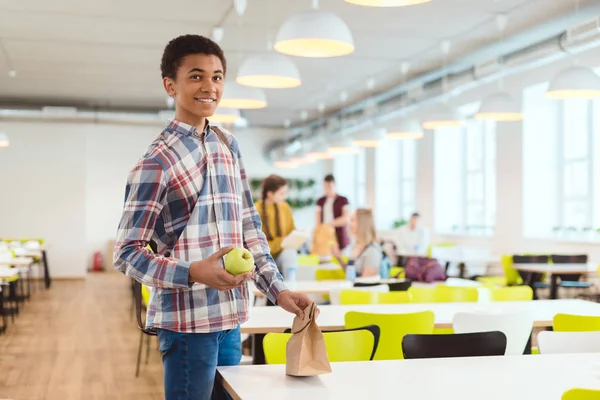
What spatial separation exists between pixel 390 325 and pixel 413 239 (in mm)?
9243

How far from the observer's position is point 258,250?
2326 mm

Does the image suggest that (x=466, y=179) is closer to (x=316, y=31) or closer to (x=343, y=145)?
(x=343, y=145)

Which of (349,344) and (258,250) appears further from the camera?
(349,344)

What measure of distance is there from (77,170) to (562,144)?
9990 millimetres

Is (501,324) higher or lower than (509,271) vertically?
higher

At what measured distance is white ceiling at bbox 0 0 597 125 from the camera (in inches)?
346

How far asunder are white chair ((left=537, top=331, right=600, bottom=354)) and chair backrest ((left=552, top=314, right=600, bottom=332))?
68 centimetres

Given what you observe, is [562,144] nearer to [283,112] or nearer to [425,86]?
[425,86]

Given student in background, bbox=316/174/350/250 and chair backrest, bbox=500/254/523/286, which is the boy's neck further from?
student in background, bbox=316/174/350/250

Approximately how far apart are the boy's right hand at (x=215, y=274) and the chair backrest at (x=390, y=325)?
210 cm

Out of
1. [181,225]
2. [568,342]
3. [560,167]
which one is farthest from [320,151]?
[181,225]

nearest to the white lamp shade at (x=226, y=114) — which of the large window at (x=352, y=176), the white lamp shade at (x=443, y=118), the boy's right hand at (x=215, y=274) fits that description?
the white lamp shade at (x=443, y=118)

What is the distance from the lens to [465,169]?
1419 centimetres

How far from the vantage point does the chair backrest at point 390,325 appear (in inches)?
156
